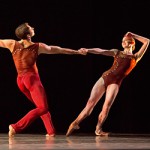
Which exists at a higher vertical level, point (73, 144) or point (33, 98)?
point (33, 98)

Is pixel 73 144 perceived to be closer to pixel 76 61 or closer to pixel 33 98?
pixel 33 98

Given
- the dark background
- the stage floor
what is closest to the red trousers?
the stage floor

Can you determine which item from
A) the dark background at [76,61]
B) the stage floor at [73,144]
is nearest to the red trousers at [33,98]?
the stage floor at [73,144]

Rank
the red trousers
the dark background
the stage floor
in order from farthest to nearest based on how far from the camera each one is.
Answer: the dark background
the red trousers
the stage floor

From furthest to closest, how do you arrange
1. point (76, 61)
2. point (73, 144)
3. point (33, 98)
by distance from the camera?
point (76, 61) < point (33, 98) < point (73, 144)

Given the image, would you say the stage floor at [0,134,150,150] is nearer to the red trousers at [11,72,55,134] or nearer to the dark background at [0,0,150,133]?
the red trousers at [11,72,55,134]

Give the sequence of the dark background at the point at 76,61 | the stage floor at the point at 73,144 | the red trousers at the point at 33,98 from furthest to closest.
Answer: the dark background at the point at 76,61 < the red trousers at the point at 33,98 < the stage floor at the point at 73,144

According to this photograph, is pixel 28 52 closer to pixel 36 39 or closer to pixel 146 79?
pixel 36 39

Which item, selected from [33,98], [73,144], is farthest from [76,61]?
[73,144]

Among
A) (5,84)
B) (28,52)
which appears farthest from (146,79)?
(28,52)

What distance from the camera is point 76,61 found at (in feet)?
27.1

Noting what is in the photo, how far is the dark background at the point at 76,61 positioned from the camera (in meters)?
8.04

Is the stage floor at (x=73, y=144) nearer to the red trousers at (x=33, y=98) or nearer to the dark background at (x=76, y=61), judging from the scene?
the red trousers at (x=33, y=98)

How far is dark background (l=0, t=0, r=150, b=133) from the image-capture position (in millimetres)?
8039
